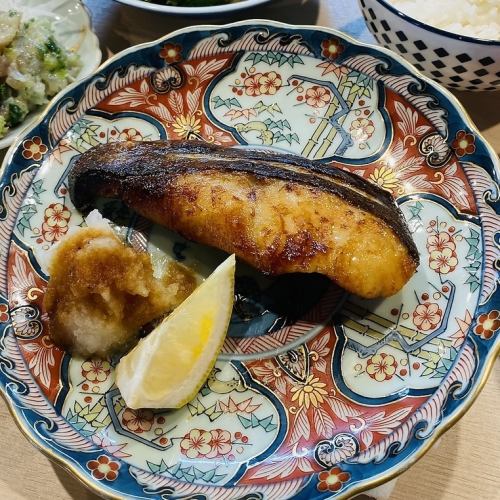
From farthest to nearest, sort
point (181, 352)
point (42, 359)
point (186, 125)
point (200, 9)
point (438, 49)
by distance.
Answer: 1. point (200, 9)
2. point (186, 125)
3. point (438, 49)
4. point (42, 359)
5. point (181, 352)

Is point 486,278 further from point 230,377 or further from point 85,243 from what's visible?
point 85,243

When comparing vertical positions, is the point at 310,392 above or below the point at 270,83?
below

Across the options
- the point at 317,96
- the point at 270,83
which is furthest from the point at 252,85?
the point at 317,96

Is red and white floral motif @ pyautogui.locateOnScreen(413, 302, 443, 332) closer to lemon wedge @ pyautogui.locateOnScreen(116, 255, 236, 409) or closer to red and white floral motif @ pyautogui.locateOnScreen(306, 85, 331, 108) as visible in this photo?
lemon wedge @ pyautogui.locateOnScreen(116, 255, 236, 409)

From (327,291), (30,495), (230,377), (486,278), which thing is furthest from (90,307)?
(486,278)

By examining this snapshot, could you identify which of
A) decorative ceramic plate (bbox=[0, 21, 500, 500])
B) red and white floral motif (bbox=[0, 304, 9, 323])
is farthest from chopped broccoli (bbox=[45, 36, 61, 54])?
red and white floral motif (bbox=[0, 304, 9, 323])

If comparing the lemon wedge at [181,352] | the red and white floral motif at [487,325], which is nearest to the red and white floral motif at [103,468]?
the lemon wedge at [181,352]

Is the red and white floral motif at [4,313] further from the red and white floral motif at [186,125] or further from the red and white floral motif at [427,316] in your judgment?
the red and white floral motif at [427,316]

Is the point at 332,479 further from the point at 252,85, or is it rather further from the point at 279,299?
the point at 252,85
